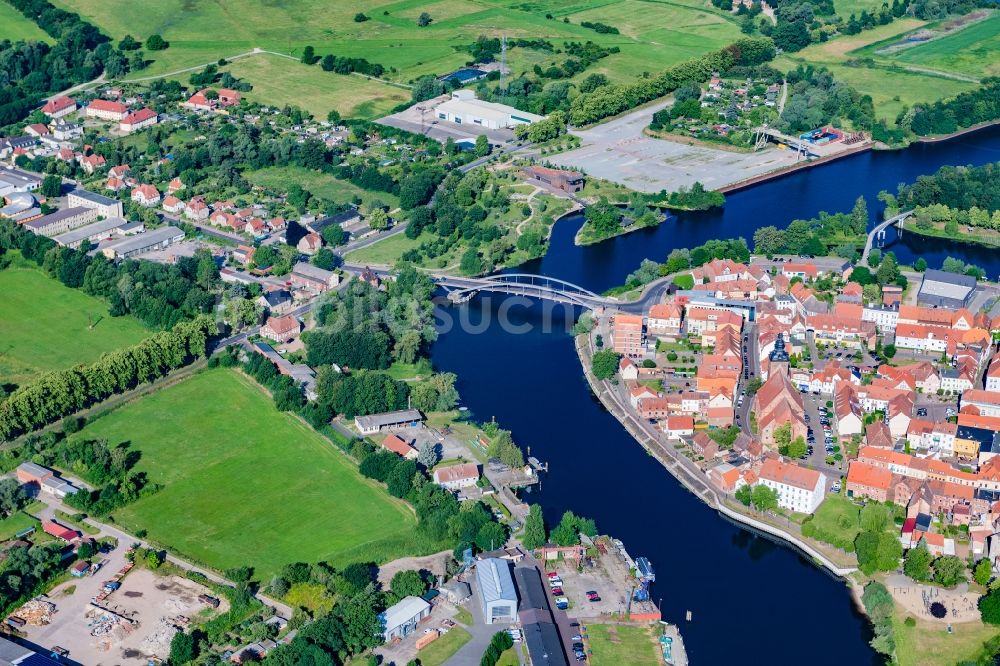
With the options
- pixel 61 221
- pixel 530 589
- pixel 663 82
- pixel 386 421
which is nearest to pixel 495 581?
pixel 530 589

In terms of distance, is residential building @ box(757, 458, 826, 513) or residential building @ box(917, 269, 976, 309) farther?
residential building @ box(917, 269, 976, 309)

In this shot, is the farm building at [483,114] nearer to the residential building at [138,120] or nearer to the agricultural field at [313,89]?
the agricultural field at [313,89]

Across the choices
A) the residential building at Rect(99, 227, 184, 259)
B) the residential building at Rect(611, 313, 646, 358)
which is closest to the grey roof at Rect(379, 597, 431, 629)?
the residential building at Rect(611, 313, 646, 358)

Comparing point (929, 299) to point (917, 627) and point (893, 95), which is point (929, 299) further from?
point (893, 95)

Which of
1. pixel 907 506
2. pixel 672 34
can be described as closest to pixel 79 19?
pixel 672 34

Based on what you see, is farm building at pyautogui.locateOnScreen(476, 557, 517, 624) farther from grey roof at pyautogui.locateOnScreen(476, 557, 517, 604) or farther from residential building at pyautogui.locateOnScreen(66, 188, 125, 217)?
residential building at pyautogui.locateOnScreen(66, 188, 125, 217)

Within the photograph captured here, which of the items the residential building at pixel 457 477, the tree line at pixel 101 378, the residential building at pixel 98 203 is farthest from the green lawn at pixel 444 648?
the residential building at pixel 98 203
